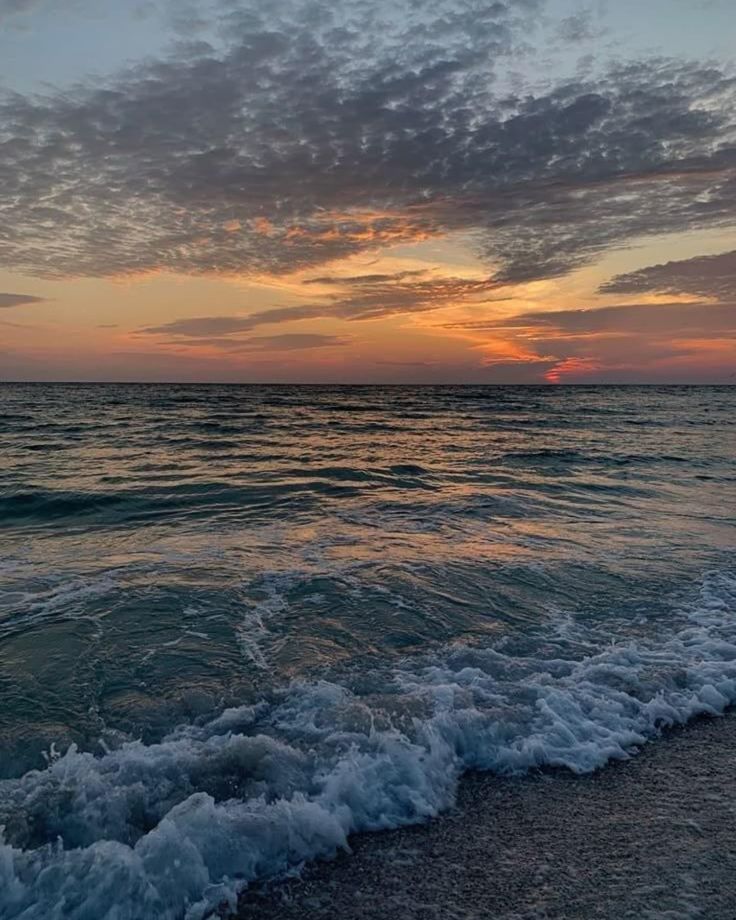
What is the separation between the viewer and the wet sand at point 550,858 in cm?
321

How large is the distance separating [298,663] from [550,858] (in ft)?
10.3

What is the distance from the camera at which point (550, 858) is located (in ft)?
11.7

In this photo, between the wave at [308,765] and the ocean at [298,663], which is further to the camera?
the ocean at [298,663]

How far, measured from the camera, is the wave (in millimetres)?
3408

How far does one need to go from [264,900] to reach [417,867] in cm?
89

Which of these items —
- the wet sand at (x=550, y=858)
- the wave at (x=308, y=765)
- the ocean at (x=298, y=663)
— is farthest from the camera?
the ocean at (x=298, y=663)

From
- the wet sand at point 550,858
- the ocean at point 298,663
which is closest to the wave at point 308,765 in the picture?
the ocean at point 298,663

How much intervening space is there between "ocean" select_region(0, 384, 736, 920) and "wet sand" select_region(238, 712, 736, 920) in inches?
9.0

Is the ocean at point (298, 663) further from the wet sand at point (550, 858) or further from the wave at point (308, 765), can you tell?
the wet sand at point (550, 858)

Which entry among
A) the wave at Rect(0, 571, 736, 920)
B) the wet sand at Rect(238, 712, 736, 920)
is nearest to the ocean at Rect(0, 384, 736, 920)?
the wave at Rect(0, 571, 736, 920)

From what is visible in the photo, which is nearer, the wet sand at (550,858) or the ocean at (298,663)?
the wet sand at (550,858)

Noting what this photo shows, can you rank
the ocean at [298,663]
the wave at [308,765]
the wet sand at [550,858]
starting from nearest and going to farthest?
the wet sand at [550,858]
the wave at [308,765]
the ocean at [298,663]

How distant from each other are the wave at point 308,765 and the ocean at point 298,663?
2 cm

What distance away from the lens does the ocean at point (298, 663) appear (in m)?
3.74
